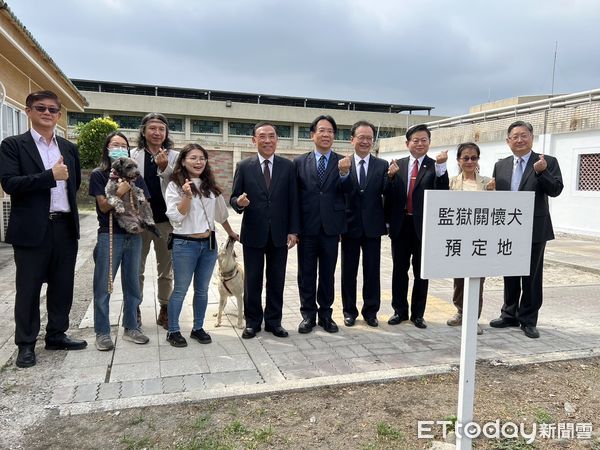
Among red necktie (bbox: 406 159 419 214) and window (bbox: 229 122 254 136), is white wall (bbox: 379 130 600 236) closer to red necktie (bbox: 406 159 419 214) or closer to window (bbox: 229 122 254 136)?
red necktie (bbox: 406 159 419 214)

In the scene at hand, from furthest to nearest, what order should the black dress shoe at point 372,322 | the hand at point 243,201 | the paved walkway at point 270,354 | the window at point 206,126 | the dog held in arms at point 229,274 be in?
the window at point 206,126
the black dress shoe at point 372,322
the dog held in arms at point 229,274
the hand at point 243,201
the paved walkway at point 270,354

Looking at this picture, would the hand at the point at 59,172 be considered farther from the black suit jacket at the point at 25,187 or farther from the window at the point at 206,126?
the window at the point at 206,126

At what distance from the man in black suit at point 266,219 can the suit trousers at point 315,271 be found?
0.23 m

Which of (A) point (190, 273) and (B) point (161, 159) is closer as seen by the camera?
(A) point (190, 273)

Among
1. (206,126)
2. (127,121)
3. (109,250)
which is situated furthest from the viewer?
(206,126)

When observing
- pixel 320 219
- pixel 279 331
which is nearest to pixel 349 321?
pixel 279 331

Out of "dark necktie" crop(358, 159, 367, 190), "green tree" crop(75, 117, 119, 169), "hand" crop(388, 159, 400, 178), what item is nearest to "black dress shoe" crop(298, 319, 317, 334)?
"dark necktie" crop(358, 159, 367, 190)

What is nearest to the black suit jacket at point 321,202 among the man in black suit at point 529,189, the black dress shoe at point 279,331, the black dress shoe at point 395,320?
the black dress shoe at point 279,331

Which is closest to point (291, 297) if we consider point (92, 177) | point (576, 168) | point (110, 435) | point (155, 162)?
point (155, 162)

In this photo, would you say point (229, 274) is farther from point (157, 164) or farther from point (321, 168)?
point (321, 168)

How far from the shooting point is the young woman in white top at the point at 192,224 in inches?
154

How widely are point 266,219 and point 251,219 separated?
0.15 metres

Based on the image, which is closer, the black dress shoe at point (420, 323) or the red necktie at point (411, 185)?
the red necktie at point (411, 185)
